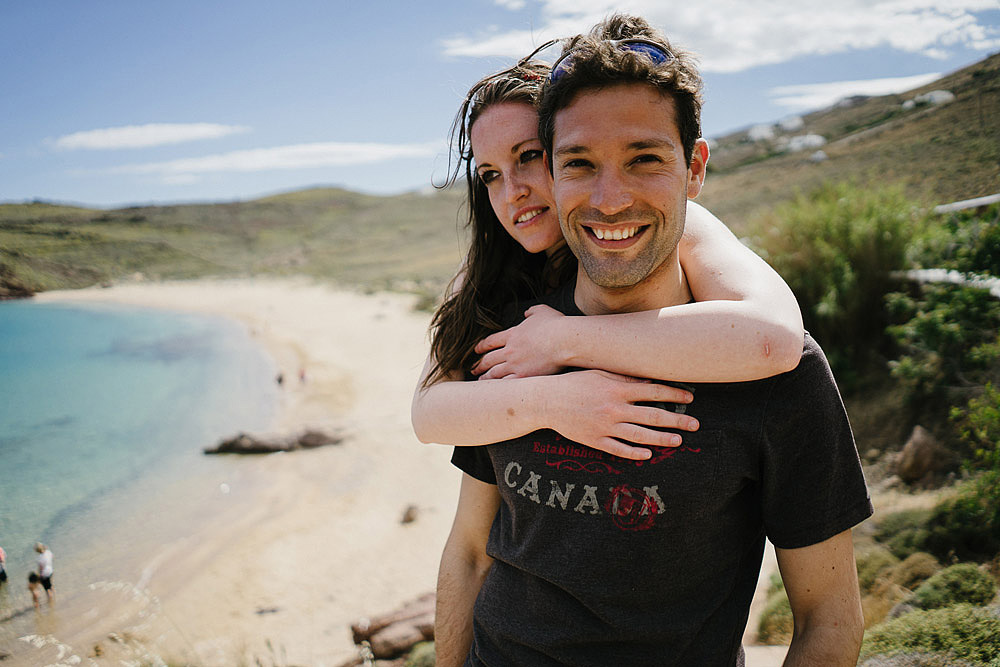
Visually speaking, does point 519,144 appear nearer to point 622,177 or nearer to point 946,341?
point 622,177

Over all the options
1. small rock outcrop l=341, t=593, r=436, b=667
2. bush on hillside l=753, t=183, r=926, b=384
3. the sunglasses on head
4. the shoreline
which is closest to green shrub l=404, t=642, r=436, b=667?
small rock outcrop l=341, t=593, r=436, b=667

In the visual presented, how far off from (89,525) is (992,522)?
49.8 ft

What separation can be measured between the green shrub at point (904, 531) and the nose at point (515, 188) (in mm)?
5110

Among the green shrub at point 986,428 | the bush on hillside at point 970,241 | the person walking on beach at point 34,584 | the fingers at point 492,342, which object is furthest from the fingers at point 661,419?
the person walking on beach at point 34,584

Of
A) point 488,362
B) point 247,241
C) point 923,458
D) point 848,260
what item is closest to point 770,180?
point 848,260

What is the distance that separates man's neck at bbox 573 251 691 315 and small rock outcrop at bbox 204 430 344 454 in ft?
56.0

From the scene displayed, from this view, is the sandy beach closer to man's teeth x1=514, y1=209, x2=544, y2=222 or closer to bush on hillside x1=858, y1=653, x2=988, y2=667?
bush on hillside x1=858, y1=653, x2=988, y2=667

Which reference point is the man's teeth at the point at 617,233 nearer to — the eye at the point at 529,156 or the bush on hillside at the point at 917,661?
the eye at the point at 529,156

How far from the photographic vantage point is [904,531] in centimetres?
534

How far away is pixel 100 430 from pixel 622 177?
22.4 meters

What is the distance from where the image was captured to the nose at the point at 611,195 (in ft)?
5.23

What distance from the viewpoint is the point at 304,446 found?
1766cm

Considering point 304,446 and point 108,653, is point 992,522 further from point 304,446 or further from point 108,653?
point 304,446

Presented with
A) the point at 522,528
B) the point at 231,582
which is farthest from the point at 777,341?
the point at 231,582
